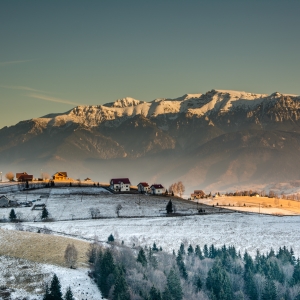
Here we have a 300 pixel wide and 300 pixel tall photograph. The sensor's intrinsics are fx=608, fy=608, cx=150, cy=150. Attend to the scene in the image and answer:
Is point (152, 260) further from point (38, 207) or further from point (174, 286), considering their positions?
point (38, 207)

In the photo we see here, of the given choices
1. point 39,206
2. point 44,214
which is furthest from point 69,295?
point 39,206

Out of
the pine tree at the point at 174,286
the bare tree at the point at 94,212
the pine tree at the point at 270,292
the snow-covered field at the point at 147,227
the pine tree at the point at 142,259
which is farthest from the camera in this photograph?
the bare tree at the point at 94,212

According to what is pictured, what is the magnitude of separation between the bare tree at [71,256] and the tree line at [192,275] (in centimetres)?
278

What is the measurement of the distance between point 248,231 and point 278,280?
4204 centimetres

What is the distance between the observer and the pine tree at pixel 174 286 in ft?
241

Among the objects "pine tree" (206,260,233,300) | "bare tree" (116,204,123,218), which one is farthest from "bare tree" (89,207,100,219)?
"pine tree" (206,260,233,300)

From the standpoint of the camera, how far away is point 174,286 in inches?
2936

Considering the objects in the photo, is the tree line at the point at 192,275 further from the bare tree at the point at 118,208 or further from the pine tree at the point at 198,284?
the bare tree at the point at 118,208

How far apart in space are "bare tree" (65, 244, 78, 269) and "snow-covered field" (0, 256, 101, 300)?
75.8 inches

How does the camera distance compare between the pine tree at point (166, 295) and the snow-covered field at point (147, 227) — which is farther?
the snow-covered field at point (147, 227)

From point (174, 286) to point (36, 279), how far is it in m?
16.8

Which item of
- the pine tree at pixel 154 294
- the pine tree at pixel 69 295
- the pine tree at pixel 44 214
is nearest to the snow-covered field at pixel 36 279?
the pine tree at pixel 69 295

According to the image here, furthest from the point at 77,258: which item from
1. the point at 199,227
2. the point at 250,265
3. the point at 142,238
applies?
the point at 199,227

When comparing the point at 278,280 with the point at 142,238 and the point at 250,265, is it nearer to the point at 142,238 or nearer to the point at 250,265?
the point at 250,265
